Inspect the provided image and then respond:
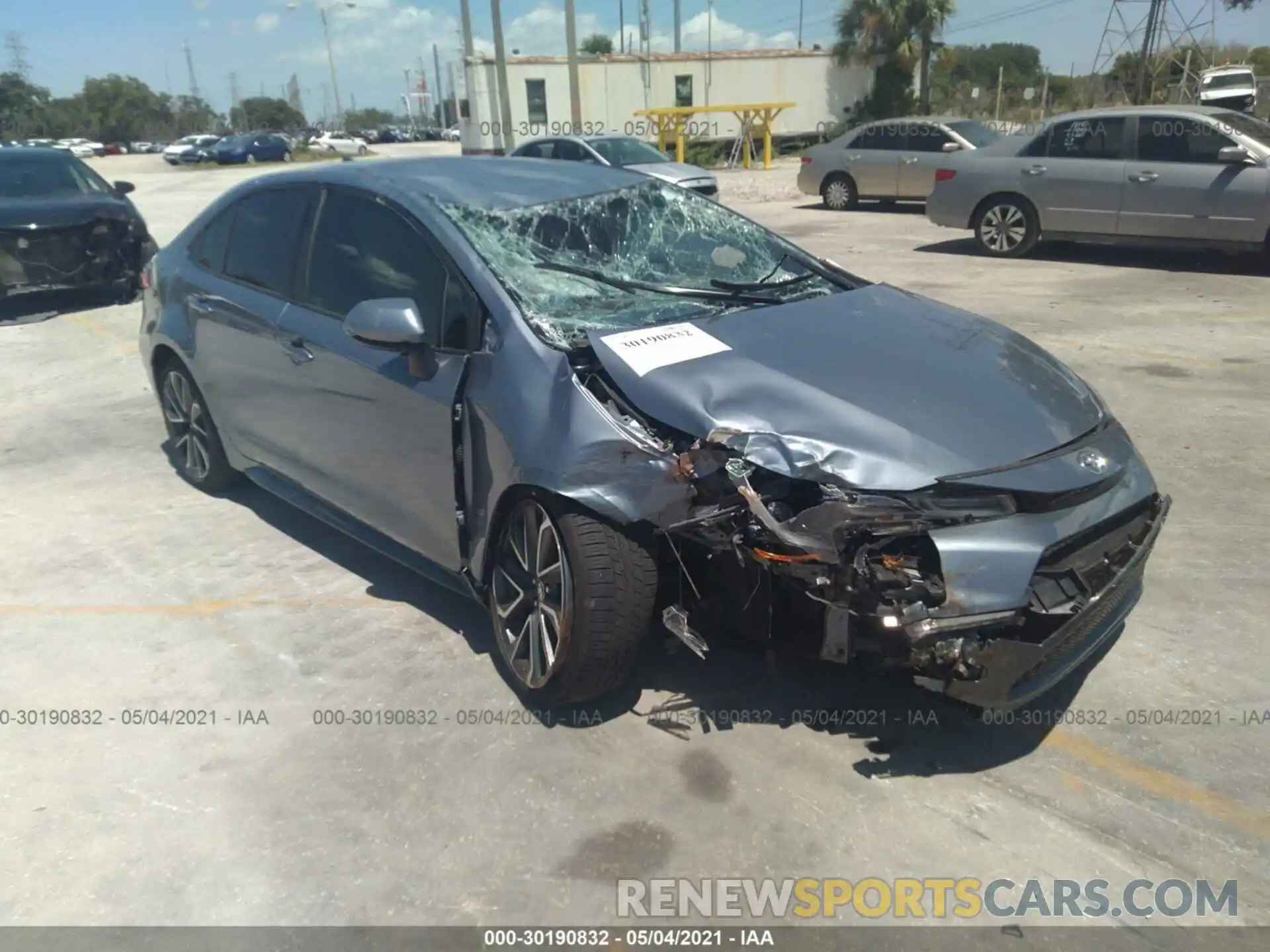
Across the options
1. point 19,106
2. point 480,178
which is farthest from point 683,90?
point 19,106

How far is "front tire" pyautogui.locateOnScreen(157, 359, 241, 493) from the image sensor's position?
206 inches

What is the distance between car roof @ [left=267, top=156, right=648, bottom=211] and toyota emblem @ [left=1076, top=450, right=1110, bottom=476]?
2148 millimetres

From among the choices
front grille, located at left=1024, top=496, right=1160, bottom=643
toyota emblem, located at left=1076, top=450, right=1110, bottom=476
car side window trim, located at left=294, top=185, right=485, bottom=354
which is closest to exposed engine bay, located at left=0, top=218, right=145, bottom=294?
car side window trim, located at left=294, top=185, right=485, bottom=354

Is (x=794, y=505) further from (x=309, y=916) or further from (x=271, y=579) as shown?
(x=271, y=579)

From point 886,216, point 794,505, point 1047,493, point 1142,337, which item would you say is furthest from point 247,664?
point 886,216

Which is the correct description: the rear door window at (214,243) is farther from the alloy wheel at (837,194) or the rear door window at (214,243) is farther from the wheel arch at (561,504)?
the alloy wheel at (837,194)

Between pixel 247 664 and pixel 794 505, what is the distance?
7.26 ft

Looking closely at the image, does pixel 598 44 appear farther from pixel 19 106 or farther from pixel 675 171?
pixel 675 171

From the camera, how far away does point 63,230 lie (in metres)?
10.1

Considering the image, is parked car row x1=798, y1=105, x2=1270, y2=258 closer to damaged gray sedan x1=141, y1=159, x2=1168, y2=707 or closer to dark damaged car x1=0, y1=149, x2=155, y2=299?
damaged gray sedan x1=141, y1=159, x2=1168, y2=707

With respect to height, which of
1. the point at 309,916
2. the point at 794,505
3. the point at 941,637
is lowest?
the point at 309,916

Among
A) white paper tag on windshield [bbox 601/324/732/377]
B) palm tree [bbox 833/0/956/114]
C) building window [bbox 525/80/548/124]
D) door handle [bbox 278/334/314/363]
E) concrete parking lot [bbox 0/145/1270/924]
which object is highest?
palm tree [bbox 833/0/956/114]

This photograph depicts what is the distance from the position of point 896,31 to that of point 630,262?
32.6 meters

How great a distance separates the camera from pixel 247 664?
12.5 ft
